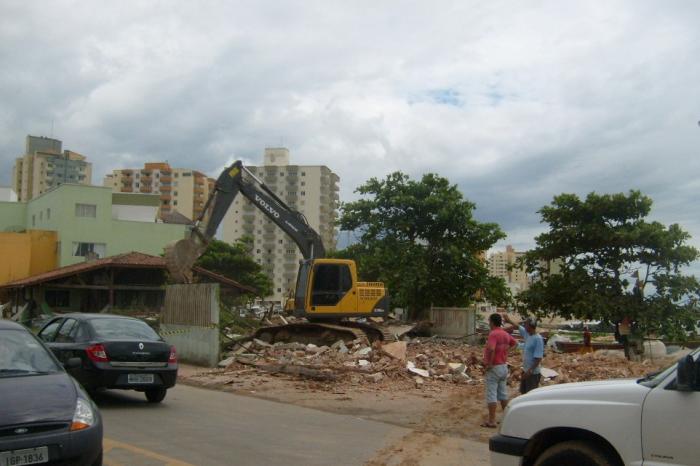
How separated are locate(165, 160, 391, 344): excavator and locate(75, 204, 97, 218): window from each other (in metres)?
32.1

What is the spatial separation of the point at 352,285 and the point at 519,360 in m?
6.09

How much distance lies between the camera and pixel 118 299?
37281mm

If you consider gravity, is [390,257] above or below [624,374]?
above

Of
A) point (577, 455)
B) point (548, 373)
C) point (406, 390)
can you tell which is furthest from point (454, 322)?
point (577, 455)

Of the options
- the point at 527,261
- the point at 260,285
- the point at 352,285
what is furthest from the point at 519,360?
the point at 260,285

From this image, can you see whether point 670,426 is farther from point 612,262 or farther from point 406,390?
point 612,262

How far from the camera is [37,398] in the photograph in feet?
19.5

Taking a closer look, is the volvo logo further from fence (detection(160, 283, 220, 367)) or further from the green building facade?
the green building facade

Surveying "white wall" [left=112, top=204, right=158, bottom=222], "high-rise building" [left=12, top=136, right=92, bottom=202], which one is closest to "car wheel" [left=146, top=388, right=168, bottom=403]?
"white wall" [left=112, top=204, right=158, bottom=222]

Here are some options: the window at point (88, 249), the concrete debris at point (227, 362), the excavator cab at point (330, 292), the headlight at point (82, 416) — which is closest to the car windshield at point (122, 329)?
the headlight at point (82, 416)

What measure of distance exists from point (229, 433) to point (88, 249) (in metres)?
45.7

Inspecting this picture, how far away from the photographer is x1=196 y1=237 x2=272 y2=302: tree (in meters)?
61.0

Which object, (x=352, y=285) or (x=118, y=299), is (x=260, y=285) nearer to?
(x=118, y=299)

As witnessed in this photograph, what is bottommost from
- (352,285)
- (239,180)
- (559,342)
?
(559,342)
